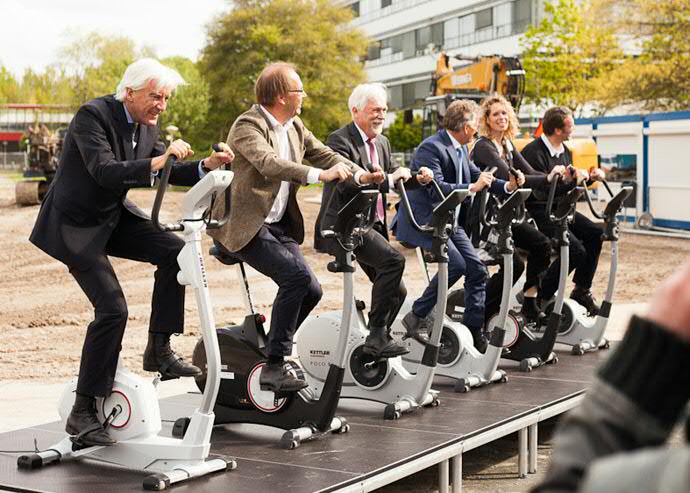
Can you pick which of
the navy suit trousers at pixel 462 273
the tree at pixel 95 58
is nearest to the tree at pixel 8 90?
the tree at pixel 95 58

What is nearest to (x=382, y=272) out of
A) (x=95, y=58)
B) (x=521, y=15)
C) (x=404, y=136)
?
(x=521, y=15)

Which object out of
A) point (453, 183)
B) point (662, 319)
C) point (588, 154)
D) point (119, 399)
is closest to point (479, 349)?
point (453, 183)

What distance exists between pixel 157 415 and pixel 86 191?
3.35 ft

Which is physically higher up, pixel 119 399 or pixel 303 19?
pixel 303 19

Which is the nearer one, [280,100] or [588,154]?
[280,100]

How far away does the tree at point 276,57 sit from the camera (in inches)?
1734

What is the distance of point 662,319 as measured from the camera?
1.25 metres

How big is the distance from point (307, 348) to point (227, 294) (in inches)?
254

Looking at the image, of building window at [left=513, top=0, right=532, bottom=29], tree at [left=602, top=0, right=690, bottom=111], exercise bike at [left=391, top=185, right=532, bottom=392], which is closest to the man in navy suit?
exercise bike at [left=391, top=185, right=532, bottom=392]

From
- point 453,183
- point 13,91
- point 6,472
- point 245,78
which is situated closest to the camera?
point 6,472

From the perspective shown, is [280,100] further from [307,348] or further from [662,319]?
[662,319]

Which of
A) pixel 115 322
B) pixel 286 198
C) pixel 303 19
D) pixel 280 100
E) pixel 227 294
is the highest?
pixel 303 19

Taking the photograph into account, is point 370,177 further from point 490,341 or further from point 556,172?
point 556,172

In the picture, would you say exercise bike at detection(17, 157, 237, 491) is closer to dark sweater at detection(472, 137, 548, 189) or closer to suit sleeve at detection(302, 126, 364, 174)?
suit sleeve at detection(302, 126, 364, 174)
